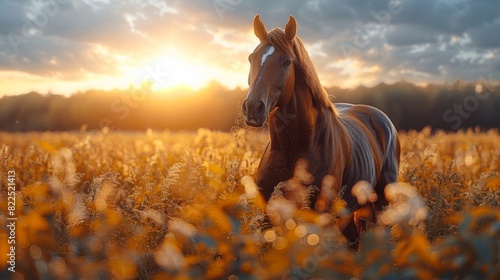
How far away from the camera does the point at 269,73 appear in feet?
12.4

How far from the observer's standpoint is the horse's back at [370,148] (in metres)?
4.75

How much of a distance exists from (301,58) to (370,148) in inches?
62.7

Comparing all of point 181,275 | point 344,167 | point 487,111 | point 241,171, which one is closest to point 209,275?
point 181,275

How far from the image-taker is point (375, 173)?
5414 millimetres

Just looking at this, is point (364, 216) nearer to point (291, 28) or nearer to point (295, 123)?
point (295, 123)

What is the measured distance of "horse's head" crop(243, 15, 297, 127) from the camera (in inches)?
141

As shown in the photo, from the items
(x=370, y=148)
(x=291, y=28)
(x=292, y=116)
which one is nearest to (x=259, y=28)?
(x=291, y=28)

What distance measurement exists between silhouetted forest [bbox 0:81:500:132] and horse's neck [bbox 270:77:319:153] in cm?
3770

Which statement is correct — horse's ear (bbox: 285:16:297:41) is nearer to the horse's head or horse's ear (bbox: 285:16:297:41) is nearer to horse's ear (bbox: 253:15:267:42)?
the horse's head

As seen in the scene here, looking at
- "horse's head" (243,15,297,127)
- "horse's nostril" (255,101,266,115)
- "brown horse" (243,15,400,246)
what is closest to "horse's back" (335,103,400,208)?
"brown horse" (243,15,400,246)

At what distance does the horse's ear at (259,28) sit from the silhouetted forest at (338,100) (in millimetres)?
37592

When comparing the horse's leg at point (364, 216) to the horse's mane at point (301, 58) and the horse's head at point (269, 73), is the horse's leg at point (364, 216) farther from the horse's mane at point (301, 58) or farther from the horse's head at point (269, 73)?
the horse's head at point (269, 73)

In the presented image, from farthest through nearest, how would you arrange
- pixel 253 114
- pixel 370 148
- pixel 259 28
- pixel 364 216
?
pixel 364 216
pixel 370 148
pixel 259 28
pixel 253 114

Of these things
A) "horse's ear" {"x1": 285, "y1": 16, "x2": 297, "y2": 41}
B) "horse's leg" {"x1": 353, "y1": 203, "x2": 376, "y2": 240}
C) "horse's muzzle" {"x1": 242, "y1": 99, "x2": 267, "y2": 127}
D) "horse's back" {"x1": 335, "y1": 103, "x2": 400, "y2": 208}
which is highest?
"horse's ear" {"x1": 285, "y1": 16, "x2": 297, "y2": 41}
